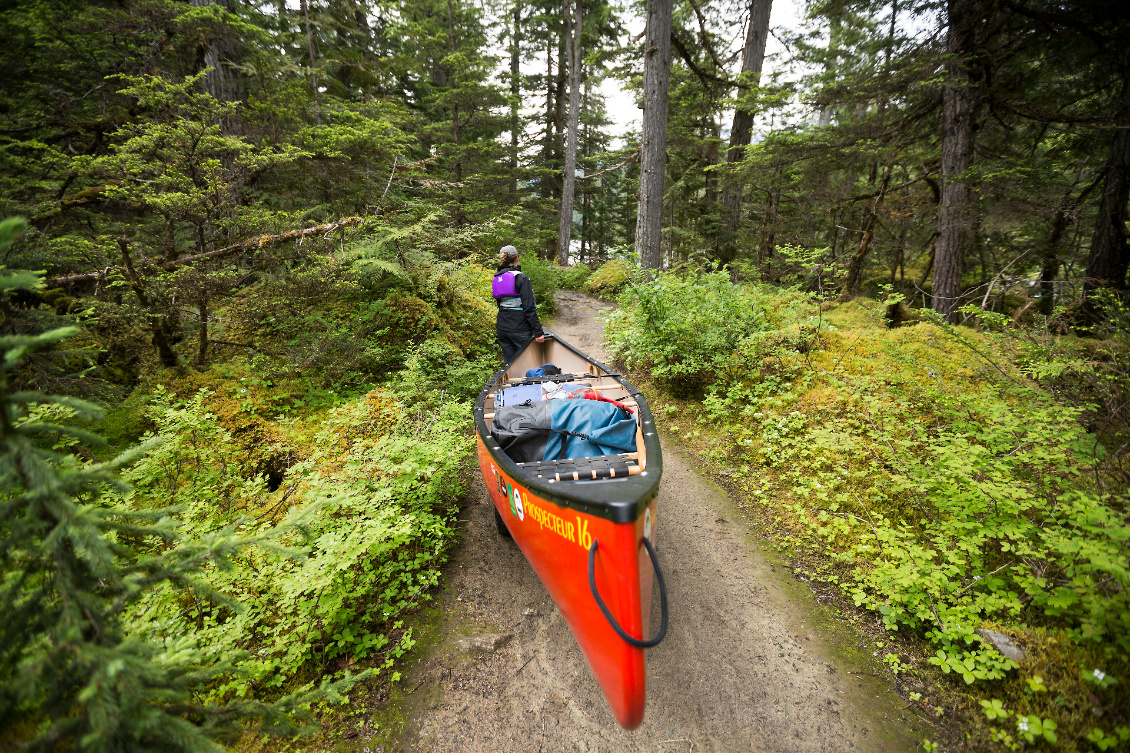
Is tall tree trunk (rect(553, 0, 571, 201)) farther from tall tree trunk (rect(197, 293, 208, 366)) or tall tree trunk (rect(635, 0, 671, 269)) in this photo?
tall tree trunk (rect(197, 293, 208, 366))

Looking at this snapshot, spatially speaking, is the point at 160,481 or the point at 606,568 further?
the point at 160,481

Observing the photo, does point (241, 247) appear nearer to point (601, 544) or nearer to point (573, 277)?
point (601, 544)

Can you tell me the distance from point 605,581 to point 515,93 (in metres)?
19.9

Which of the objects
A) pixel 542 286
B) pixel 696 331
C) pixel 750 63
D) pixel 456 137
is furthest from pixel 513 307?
pixel 456 137

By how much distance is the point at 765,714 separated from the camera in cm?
256

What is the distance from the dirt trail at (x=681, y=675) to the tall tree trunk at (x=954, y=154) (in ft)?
18.5

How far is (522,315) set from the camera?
6172 mm

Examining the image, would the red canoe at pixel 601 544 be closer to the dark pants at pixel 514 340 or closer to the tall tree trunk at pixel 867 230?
the dark pants at pixel 514 340

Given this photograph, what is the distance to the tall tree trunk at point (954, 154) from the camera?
5875 millimetres

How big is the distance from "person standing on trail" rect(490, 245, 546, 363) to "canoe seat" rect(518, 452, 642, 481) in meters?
3.20

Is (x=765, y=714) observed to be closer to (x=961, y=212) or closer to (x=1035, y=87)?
(x=961, y=212)

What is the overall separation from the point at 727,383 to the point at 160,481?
7.01m

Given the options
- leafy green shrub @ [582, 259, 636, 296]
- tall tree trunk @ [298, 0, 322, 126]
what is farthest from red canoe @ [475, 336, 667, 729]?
leafy green shrub @ [582, 259, 636, 296]

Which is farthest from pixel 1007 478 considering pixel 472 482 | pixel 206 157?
pixel 206 157
